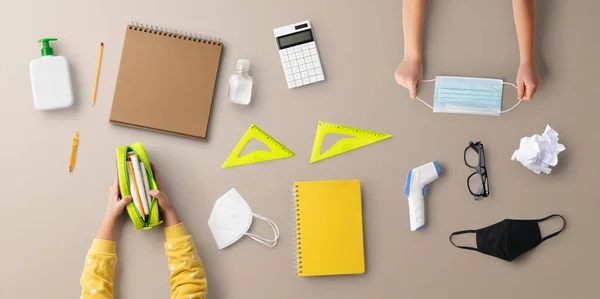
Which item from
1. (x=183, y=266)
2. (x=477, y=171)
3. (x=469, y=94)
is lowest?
(x=183, y=266)

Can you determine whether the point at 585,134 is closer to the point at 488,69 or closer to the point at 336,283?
the point at 488,69

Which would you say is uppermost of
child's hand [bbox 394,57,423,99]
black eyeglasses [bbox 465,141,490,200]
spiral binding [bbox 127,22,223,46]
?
spiral binding [bbox 127,22,223,46]

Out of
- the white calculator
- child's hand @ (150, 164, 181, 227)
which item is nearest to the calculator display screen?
the white calculator

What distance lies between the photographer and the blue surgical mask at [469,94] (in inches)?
61.4

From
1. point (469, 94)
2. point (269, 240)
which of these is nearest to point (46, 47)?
point (269, 240)

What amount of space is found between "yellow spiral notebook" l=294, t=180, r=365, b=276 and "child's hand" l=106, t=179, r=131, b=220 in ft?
1.37

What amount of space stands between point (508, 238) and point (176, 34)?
0.97 m

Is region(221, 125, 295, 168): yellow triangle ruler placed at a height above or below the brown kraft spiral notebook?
below

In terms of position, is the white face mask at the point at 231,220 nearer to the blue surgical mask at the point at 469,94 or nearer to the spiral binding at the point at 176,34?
the spiral binding at the point at 176,34

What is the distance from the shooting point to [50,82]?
60.1 inches

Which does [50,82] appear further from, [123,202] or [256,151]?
[256,151]

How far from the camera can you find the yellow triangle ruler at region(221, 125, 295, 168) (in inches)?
61.0

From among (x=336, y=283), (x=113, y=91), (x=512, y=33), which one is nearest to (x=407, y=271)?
(x=336, y=283)

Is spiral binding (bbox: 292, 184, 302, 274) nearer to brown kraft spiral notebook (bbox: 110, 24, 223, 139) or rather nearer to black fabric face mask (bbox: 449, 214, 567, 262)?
brown kraft spiral notebook (bbox: 110, 24, 223, 139)
